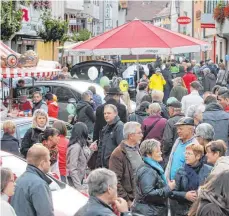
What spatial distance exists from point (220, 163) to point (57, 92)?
13.6 metres

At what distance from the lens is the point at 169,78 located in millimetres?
24922

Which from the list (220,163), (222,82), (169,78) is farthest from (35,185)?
(222,82)

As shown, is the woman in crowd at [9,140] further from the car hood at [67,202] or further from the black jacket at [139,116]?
the black jacket at [139,116]

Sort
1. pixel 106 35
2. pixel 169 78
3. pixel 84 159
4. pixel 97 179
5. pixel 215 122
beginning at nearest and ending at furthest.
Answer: pixel 97 179 < pixel 215 122 < pixel 84 159 < pixel 106 35 < pixel 169 78

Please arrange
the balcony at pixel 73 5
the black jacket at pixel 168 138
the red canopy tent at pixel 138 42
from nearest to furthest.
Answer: the black jacket at pixel 168 138
the red canopy tent at pixel 138 42
the balcony at pixel 73 5

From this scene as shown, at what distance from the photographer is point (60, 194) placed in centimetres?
877

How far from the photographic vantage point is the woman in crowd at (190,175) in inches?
317

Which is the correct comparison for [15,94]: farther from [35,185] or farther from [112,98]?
[35,185]

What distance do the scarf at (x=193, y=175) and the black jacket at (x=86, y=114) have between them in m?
6.67

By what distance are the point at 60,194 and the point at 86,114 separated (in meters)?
6.11

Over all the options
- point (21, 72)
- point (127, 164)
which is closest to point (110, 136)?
point (127, 164)

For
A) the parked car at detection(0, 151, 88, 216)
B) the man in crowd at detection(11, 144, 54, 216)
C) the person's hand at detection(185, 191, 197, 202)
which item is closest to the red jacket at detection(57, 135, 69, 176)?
the parked car at detection(0, 151, 88, 216)

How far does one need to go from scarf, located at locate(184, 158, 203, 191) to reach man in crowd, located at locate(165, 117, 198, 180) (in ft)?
2.69

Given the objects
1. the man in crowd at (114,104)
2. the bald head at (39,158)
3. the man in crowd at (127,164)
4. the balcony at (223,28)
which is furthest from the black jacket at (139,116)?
the balcony at (223,28)
